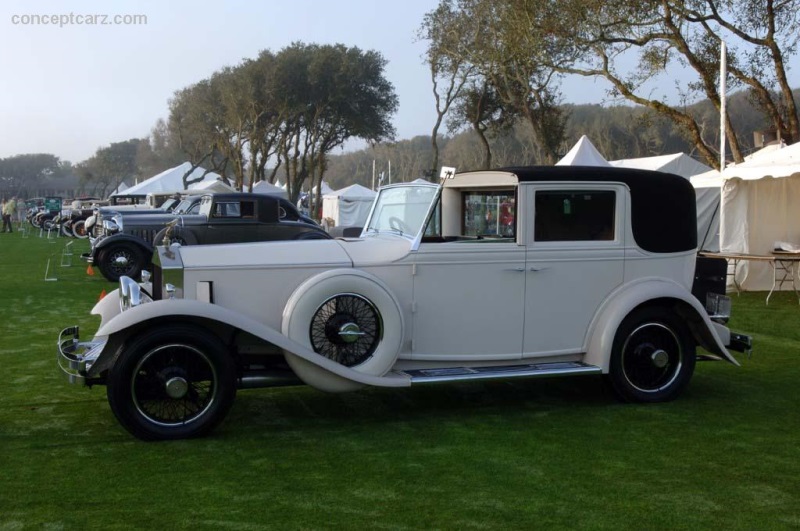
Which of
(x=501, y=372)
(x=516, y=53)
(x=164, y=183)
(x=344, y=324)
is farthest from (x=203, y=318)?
(x=164, y=183)

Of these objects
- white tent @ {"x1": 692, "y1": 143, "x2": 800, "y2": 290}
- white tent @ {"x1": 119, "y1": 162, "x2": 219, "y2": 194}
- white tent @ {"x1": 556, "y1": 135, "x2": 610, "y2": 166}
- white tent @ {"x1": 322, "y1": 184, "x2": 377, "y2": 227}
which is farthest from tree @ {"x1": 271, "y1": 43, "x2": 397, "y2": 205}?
white tent @ {"x1": 692, "y1": 143, "x2": 800, "y2": 290}

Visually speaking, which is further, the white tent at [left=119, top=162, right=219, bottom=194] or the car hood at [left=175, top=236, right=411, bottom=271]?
the white tent at [left=119, top=162, right=219, bottom=194]

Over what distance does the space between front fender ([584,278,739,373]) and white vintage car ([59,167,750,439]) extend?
0.01m

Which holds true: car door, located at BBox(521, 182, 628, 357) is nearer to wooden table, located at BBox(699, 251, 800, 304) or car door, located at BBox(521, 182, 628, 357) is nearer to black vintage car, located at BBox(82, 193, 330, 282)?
wooden table, located at BBox(699, 251, 800, 304)

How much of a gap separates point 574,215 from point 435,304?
1.22 m

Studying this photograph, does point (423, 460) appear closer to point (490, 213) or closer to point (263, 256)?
point (263, 256)

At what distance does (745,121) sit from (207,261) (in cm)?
4874

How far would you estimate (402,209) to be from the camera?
611 centimetres

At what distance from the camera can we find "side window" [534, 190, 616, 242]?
18.9 feet

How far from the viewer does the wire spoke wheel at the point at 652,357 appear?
5973mm

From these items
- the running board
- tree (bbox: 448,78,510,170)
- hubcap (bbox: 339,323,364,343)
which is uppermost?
tree (bbox: 448,78,510,170)

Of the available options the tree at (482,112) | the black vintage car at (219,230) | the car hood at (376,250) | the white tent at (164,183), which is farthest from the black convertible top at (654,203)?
the white tent at (164,183)

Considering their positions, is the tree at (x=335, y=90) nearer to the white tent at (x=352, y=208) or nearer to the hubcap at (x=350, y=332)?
the white tent at (x=352, y=208)

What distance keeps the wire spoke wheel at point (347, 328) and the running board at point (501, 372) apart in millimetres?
339
